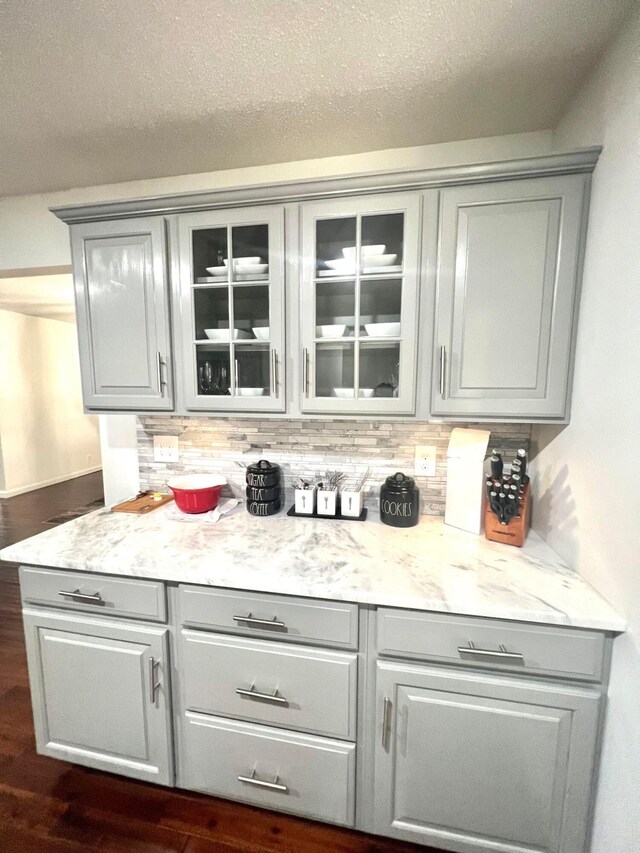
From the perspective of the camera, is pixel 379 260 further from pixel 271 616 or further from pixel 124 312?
pixel 271 616

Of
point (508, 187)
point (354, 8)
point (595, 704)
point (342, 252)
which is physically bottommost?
point (595, 704)

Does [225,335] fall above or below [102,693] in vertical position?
above

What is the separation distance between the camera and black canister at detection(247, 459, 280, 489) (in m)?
1.62

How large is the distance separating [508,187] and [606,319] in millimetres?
532

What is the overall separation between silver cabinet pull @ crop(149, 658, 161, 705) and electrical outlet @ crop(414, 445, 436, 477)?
1245 millimetres

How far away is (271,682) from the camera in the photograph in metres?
1.17

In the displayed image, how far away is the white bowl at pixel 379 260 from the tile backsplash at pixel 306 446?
2.11ft

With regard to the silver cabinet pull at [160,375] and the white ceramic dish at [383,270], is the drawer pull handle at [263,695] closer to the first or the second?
the silver cabinet pull at [160,375]

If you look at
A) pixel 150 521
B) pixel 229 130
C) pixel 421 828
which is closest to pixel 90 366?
pixel 150 521

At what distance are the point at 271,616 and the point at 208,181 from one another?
1.90 metres

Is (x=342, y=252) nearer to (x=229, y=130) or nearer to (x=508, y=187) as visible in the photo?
(x=508, y=187)

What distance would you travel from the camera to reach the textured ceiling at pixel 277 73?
97 cm

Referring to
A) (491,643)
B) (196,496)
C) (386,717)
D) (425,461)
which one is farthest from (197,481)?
(491,643)

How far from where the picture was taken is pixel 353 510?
1.59 meters
